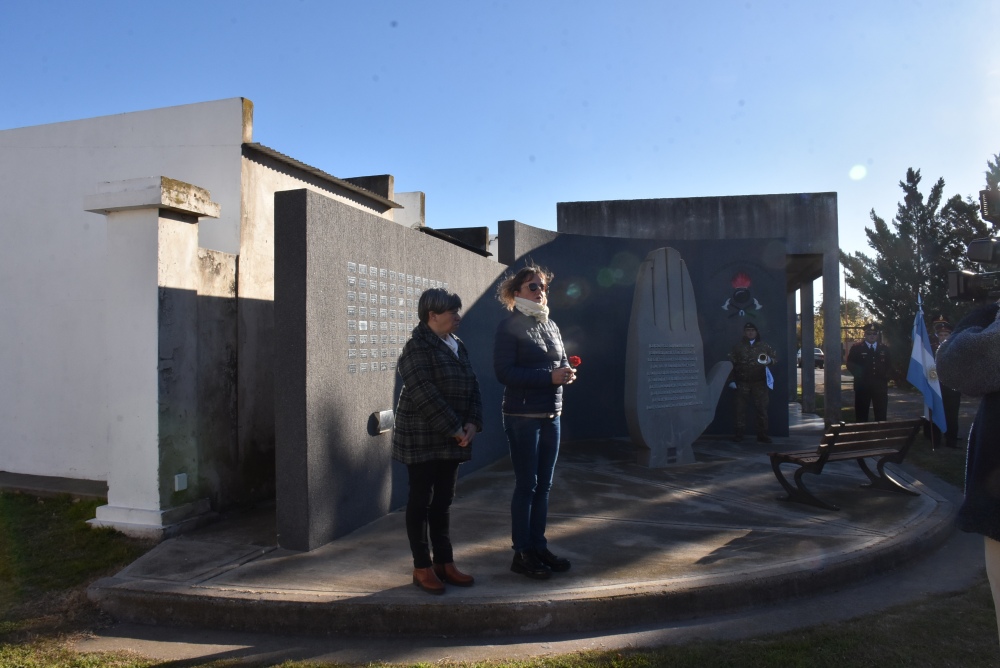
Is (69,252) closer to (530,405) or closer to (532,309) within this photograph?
(532,309)

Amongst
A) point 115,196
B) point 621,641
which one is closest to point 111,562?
point 115,196

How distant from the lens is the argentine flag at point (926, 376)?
9.40m

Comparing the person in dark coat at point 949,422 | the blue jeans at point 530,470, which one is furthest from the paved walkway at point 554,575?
the person in dark coat at point 949,422

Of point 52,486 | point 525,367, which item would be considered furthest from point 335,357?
point 52,486

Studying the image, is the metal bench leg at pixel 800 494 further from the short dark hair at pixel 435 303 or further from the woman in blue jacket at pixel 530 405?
the short dark hair at pixel 435 303

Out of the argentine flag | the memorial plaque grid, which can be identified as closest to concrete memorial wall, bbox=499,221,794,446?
the argentine flag

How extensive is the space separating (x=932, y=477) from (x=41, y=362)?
9620 mm

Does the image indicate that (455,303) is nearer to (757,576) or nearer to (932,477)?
(757,576)

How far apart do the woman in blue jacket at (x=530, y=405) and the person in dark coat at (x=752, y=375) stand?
20.6ft

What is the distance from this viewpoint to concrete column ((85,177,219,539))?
5141mm

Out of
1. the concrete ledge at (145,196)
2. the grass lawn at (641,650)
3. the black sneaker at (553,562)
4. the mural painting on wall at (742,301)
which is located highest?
the concrete ledge at (145,196)

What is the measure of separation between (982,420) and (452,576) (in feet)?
9.05

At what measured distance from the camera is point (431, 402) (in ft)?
12.6

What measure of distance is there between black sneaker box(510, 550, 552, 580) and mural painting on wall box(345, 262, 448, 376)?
1.87 meters
